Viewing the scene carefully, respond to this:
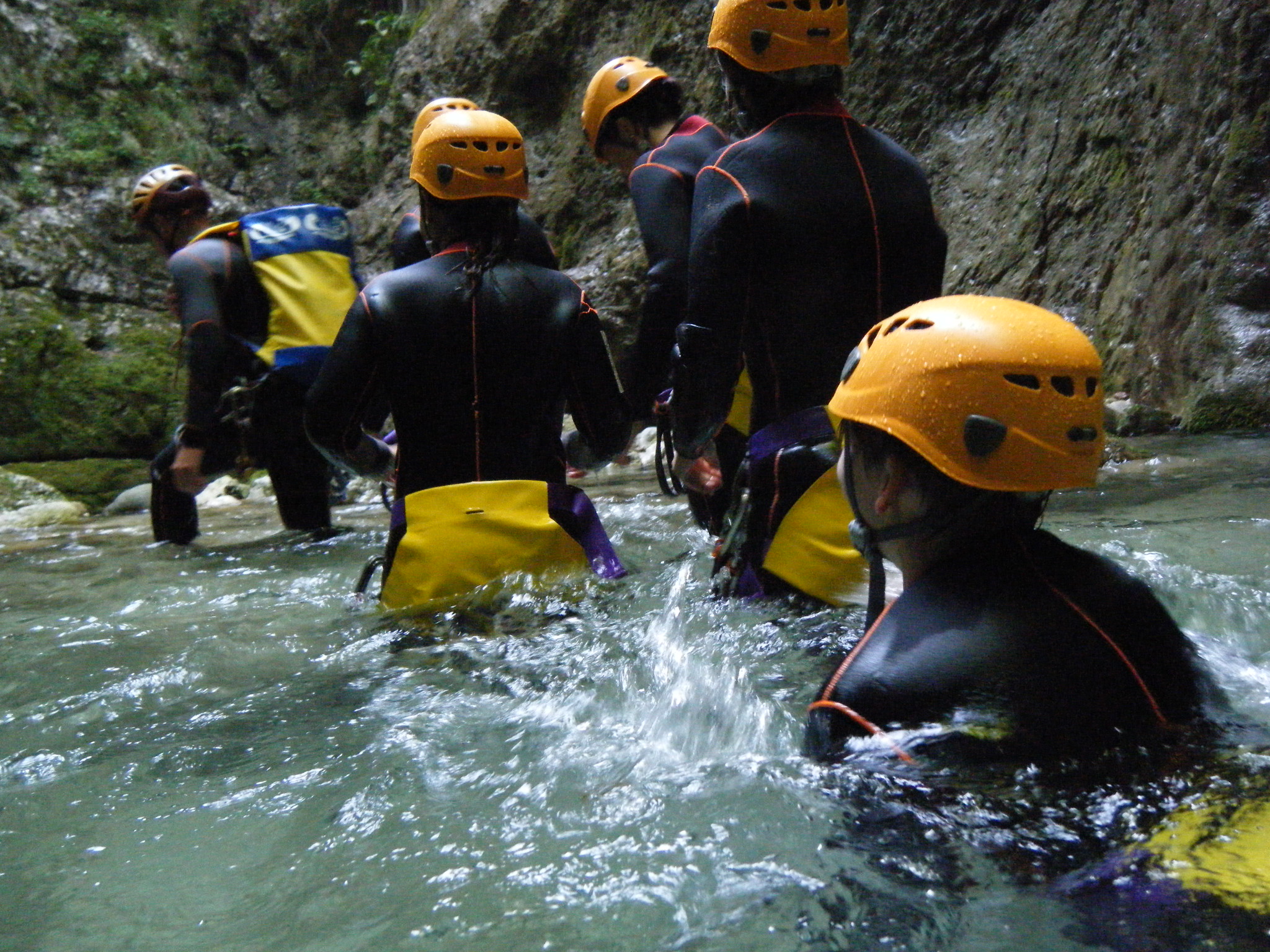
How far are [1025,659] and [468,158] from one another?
213 centimetres

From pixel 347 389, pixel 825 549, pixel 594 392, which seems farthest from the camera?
pixel 594 392

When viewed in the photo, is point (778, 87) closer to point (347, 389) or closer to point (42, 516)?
point (347, 389)

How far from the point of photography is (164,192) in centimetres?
503

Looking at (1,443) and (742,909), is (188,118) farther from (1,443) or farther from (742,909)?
(742,909)

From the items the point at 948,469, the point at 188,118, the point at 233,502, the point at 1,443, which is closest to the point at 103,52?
the point at 188,118

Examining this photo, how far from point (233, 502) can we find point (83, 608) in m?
4.39

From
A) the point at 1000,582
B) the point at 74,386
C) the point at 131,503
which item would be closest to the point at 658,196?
the point at 1000,582

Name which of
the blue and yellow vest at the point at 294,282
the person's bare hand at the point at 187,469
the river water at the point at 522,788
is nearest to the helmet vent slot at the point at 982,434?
the river water at the point at 522,788

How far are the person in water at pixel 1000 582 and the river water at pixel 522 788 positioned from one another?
11cm

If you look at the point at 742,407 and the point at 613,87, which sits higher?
A: the point at 613,87

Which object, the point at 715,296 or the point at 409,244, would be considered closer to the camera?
the point at 715,296

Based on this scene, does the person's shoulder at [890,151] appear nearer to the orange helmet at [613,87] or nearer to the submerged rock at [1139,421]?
the orange helmet at [613,87]

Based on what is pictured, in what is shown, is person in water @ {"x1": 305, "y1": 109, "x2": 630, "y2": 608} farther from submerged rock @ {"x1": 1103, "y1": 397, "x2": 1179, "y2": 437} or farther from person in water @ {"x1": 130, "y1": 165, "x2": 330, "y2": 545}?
submerged rock @ {"x1": 1103, "y1": 397, "x2": 1179, "y2": 437}

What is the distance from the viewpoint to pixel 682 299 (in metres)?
3.33
